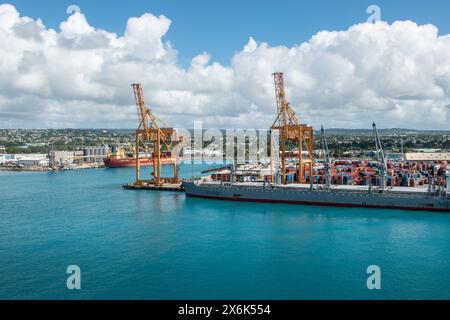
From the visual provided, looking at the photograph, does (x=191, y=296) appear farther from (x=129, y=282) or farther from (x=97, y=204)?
(x=97, y=204)

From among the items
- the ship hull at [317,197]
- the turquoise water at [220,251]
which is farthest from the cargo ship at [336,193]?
the turquoise water at [220,251]

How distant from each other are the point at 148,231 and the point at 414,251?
1591 cm

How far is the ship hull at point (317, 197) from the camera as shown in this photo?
35594mm

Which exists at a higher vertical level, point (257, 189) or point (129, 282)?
point (257, 189)

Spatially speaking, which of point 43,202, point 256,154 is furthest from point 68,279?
point 256,154

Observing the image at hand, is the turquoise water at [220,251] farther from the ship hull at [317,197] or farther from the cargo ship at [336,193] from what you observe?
the cargo ship at [336,193]

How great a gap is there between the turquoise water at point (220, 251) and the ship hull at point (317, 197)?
124cm

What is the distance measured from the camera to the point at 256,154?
111938 millimetres

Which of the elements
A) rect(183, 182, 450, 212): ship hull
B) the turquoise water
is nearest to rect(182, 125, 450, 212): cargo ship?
rect(183, 182, 450, 212): ship hull

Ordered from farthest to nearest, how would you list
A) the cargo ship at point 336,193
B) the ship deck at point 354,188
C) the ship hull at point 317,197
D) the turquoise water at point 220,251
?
1. the ship deck at point 354,188
2. the cargo ship at point 336,193
3. the ship hull at point 317,197
4. the turquoise water at point 220,251

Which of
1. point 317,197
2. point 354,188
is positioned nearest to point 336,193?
point 317,197

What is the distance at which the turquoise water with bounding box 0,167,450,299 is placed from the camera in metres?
18.0

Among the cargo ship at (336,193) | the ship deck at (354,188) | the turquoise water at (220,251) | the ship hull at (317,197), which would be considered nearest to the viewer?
the turquoise water at (220,251)
